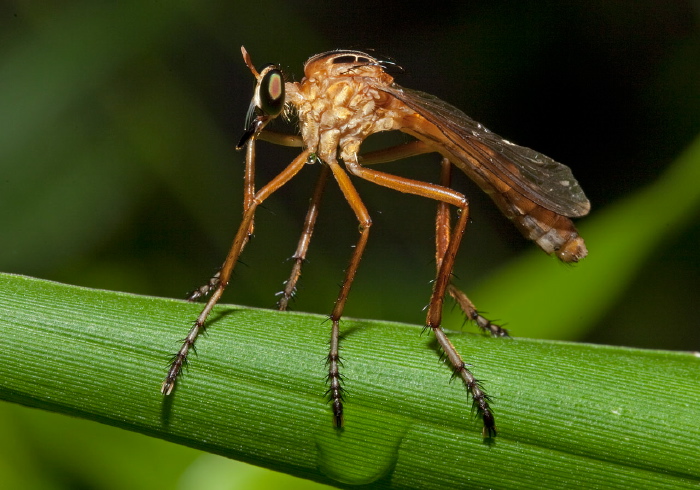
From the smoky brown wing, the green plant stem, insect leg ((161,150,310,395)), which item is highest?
the smoky brown wing

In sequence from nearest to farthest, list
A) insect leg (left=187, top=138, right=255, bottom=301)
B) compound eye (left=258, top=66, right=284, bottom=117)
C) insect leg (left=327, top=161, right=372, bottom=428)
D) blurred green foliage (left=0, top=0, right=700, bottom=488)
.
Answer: insect leg (left=327, top=161, right=372, bottom=428)
compound eye (left=258, top=66, right=284, bottom=117)
insect leg (left=187, top=138, right=255, bottom=301)
blurred green foliage (left=0, top=0, right=700, bottom=488)

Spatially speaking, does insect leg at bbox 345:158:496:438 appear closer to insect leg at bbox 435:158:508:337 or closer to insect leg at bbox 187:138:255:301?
insect leg at bbox 435:158:508:337

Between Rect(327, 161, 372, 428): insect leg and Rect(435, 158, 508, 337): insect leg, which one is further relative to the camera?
Rect(435, 158, 508, 337): insect leg

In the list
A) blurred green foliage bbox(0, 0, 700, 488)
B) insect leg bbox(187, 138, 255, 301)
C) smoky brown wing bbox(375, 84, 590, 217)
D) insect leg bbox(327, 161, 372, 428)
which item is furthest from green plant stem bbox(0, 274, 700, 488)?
blurred green foliage bbox(0, 0, 700, 488)

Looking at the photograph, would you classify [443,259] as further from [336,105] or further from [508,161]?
[336,105]

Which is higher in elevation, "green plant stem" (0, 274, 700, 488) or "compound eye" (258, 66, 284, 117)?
"compound eye" (258, 66, 284, 117)

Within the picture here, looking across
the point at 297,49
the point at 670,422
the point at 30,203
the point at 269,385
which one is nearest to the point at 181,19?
the point at 297,49

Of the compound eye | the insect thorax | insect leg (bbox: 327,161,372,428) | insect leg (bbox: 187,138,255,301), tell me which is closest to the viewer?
insect leg (bbox: 327,161,372,428)

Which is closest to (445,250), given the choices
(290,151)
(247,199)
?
(247,199)

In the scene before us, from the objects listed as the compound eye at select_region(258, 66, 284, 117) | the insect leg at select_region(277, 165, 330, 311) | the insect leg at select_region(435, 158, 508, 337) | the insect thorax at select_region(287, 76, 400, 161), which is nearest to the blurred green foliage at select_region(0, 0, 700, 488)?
the insect leg at select_region(435, 158, 508, 337)
